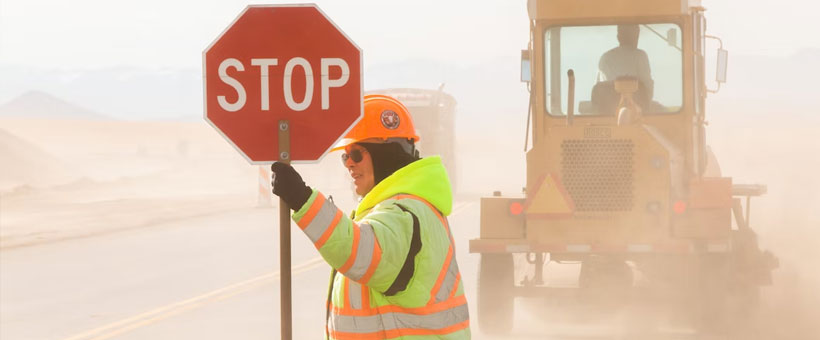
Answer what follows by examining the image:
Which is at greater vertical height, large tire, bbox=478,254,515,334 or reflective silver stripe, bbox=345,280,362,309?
reflective silver stripe, bbox=345,280,362,309

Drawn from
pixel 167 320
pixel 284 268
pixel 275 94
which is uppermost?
pixel 275 94

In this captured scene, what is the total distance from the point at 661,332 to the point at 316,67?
23.6 ft

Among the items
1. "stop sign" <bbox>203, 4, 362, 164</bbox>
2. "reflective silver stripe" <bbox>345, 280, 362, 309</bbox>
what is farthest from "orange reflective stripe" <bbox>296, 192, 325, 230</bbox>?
"stop sign" <bbox>203, 4, 362, 164</bbox>

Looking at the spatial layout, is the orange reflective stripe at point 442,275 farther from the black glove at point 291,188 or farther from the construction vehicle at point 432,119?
the construction vehicle at point 432,119

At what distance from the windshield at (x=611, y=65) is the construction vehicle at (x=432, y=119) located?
26.1 meters

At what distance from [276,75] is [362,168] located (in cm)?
92

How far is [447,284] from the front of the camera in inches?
181

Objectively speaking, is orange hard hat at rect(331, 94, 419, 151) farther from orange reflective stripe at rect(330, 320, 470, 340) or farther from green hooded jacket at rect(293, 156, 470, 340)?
orange reflective stripe at rect(330, 320, 470, 340)

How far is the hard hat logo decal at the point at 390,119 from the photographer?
479cm

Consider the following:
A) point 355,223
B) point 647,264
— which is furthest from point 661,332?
point 355,223

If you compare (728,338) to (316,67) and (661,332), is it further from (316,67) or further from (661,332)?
(316,67)

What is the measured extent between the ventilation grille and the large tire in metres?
0.89

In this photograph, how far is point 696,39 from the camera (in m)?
12.4

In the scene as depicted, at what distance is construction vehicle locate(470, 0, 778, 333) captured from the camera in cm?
1172
